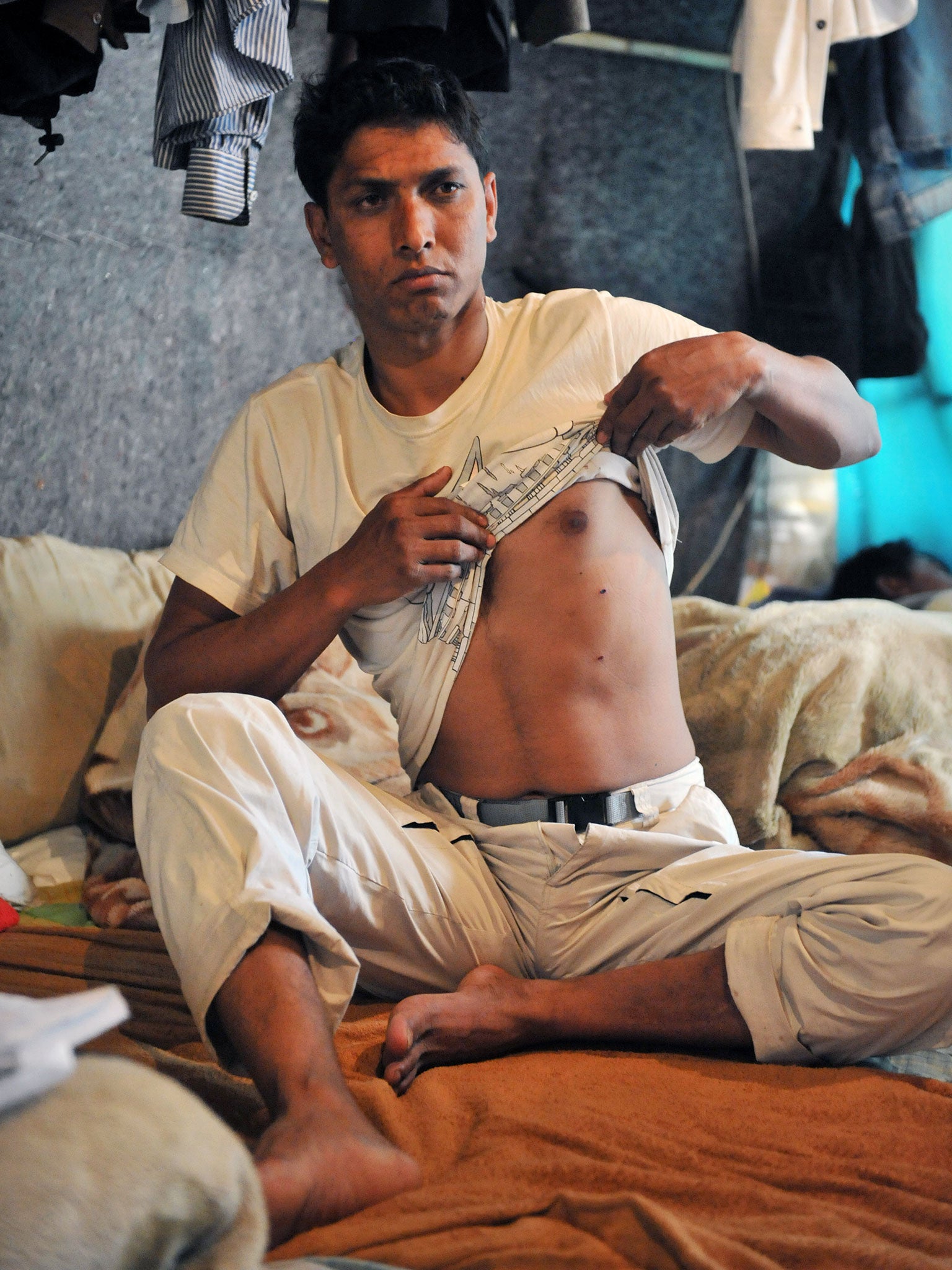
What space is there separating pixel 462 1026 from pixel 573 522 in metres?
0.62

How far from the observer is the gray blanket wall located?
230 centimetres

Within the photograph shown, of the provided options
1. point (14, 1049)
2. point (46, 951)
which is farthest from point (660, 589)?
point (14, 1049)

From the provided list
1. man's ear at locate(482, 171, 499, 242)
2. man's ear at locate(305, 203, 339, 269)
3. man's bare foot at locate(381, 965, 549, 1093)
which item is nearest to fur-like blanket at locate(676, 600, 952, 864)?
man's bare foot at locate(381, 965, 549, 1093)

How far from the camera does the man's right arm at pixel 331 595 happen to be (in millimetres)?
1358

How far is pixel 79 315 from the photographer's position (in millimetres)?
2346

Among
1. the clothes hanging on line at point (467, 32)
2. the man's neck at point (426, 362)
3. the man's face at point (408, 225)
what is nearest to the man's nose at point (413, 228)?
A: the man's face at point (408, 225)

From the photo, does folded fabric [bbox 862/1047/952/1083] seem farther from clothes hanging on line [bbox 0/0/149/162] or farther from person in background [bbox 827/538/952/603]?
person in background [bbox 827/538/952/603]

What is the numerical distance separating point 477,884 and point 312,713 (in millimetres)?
660

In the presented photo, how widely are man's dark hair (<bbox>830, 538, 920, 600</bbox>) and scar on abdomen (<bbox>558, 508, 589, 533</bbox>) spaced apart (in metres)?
1.82

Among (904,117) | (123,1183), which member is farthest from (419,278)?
(904,117)

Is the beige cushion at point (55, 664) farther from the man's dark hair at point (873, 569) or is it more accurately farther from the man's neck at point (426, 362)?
the man's dark hair at point (873, 569)

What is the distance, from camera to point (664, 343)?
1574 millimetres

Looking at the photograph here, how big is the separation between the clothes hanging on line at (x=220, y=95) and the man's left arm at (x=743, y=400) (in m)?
0.81

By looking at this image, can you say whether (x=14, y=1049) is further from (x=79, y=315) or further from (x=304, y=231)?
(x=304, y=231)
